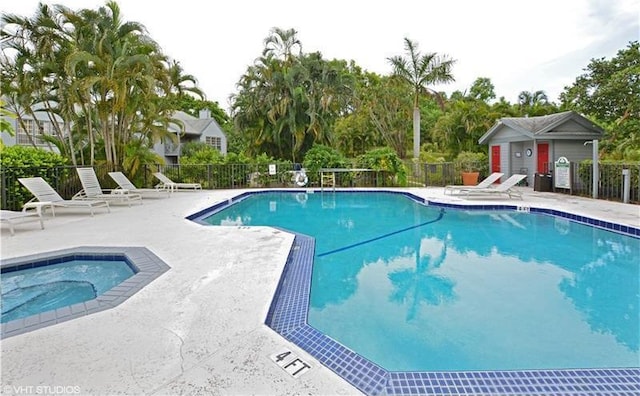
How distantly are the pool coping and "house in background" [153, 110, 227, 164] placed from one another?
23793 mm

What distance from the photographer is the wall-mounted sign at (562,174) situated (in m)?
12.6

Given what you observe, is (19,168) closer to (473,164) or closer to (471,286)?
(471,286)

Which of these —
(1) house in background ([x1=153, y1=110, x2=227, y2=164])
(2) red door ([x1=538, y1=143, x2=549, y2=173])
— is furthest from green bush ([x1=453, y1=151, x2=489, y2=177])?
(1) house in background ([x1=153, y1=110, x2=227, y2=164])

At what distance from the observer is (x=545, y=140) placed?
14.7 metres

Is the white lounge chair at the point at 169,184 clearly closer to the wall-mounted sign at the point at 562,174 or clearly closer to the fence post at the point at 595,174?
the wall-mounted sign at the point at 562,174

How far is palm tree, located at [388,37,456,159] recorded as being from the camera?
19.5 metres

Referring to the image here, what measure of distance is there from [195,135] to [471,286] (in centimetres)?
2854

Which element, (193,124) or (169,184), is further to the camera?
(193,124)

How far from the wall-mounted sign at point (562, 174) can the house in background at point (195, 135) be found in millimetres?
23402

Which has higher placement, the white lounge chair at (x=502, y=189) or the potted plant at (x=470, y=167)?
the potted plant at (x=470, y=167)

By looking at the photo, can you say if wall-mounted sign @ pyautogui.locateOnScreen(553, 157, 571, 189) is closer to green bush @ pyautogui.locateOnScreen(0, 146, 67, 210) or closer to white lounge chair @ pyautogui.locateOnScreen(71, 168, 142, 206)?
white lounge chair @ pyautogui.locateOnScreen(71, 168, 142, 206)

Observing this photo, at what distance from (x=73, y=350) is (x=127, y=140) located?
43.1ft

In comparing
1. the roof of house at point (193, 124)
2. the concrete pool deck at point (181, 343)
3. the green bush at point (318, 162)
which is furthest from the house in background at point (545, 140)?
the roof of house at point (193, 124)

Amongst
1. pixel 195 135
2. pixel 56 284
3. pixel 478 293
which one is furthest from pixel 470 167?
pixel 195 135
